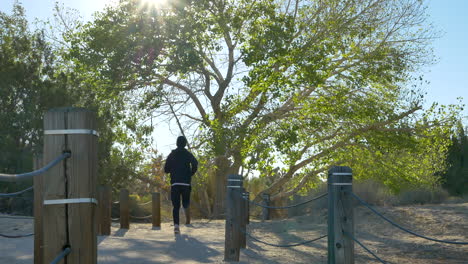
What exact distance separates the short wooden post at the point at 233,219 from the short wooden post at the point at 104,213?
137 inches

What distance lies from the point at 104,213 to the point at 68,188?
7209 mm

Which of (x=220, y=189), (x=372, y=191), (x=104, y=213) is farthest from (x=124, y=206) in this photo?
(x=372, y=191)

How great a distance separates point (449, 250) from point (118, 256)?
5.94 m

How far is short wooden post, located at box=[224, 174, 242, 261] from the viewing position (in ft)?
25.7

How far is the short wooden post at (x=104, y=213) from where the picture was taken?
1052 cm

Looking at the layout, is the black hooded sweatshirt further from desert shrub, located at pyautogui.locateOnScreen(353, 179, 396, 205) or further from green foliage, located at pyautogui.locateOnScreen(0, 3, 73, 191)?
desert shrub, located at pyautogui.locateOnScreen(353, 179, 396, 205)

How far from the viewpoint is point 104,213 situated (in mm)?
10555

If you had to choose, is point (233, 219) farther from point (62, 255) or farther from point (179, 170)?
point (62, 255)

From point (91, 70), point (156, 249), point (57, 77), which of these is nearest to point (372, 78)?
point (91, 70)

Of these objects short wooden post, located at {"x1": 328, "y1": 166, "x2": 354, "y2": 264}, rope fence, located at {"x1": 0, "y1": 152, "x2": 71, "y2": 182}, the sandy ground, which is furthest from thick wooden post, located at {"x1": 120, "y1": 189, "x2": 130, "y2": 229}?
rope fence, located at {"x1": 0, "y1": 152, "x2": 71, "y2": 182}

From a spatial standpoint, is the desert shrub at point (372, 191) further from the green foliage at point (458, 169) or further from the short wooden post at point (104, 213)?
the green foliage at point (458, 169)

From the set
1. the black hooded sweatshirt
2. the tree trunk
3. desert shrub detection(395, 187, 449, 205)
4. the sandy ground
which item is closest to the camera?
the sandy ground

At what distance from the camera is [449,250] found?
32.2 feet

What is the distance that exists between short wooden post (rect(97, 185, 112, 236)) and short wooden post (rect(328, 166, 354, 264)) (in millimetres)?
5997
